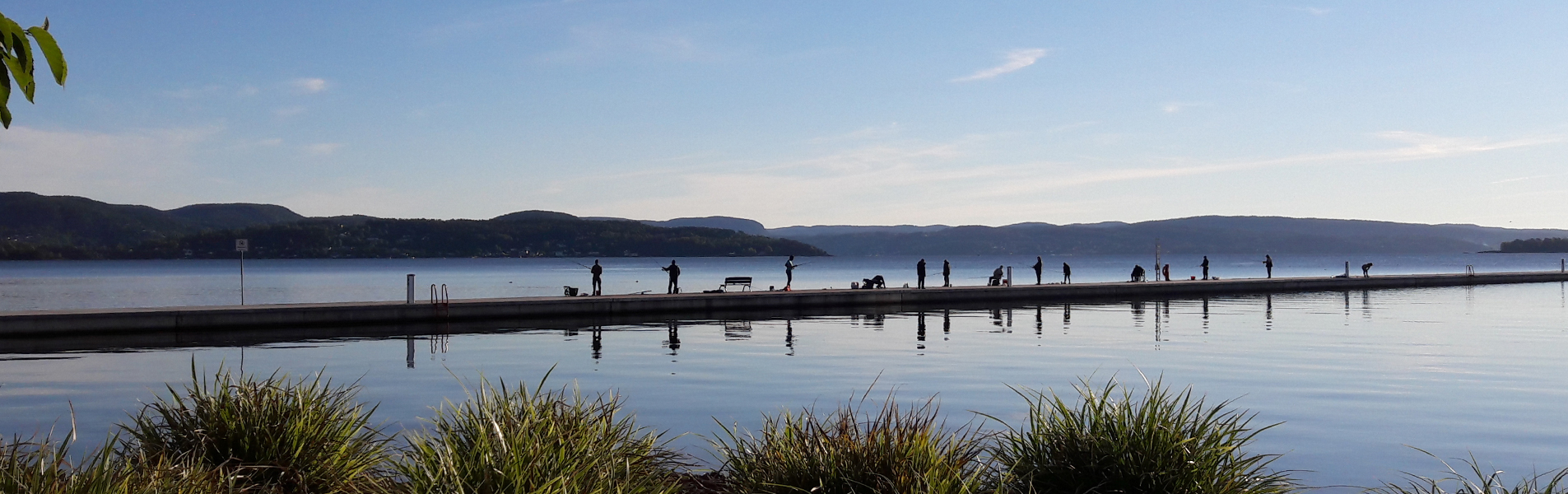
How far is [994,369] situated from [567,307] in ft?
54.5

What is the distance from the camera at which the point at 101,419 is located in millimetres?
13953

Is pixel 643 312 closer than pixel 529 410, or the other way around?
pixel 529 410

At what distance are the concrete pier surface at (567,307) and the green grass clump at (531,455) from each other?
76.5 feet

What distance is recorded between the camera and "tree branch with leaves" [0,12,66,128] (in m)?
3.35

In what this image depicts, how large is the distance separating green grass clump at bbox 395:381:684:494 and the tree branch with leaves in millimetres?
2587

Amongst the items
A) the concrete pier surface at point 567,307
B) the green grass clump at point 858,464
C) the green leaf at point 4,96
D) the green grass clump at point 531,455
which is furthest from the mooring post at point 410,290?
the green leaf at point 4,96

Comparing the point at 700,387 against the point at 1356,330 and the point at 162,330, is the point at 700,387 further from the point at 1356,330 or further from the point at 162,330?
the point at 1356,330

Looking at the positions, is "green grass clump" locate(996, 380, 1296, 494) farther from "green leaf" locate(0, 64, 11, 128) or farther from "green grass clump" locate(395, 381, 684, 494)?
"green leaf" locate(0, 64, 11, 128)

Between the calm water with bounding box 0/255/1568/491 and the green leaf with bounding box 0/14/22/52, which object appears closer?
the green leaf with bounding box 0/14/22/52

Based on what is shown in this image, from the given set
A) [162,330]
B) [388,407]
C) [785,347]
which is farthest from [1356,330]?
[162,330]

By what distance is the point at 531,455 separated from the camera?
592cm

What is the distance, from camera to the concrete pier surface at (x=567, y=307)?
26.6m

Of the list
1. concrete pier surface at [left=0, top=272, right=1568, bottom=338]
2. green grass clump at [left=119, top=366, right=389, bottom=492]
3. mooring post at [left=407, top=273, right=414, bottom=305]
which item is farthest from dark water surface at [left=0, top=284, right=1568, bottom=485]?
mooring post at [left=407, top=273, right=414, bottom=305]

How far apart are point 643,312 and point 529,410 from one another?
27997mm
